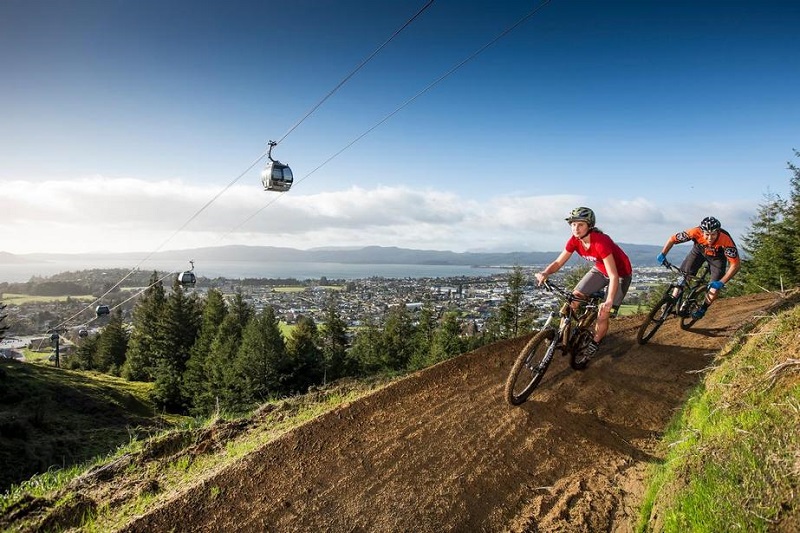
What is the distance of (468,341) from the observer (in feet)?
134

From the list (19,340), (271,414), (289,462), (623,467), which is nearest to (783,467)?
(623,467)

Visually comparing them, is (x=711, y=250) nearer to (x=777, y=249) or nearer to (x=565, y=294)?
(x=565, y=294)

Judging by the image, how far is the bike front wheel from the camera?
614cm

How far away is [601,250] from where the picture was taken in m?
6.29

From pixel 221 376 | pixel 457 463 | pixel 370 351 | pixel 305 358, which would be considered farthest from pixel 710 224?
pixel 370 351

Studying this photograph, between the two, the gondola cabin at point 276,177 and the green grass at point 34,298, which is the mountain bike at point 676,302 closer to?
the gondola cabin at point 276,177

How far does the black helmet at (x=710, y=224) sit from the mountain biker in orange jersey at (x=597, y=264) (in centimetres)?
357

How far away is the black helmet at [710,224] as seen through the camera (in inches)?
341

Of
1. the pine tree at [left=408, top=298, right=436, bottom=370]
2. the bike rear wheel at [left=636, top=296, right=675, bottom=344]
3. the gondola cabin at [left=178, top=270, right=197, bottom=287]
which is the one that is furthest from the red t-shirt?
the pine tree at [left=408, top=298, right=436, bottom=370]

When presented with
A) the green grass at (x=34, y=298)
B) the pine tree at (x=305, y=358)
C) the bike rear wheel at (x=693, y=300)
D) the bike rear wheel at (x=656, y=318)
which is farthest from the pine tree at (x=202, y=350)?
the green grass at (x=34, y=298)

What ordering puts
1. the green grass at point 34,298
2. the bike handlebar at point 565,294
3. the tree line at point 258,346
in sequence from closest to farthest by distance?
the bike handlebar at point 565,294 < the tree line at point 258,346 < the green grass at point 34,298

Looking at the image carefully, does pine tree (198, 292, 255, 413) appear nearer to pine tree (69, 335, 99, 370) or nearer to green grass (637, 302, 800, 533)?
green grass (637, 302, 800, 533)

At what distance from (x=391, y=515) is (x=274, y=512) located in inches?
49.5

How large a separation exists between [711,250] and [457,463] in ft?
26.3
